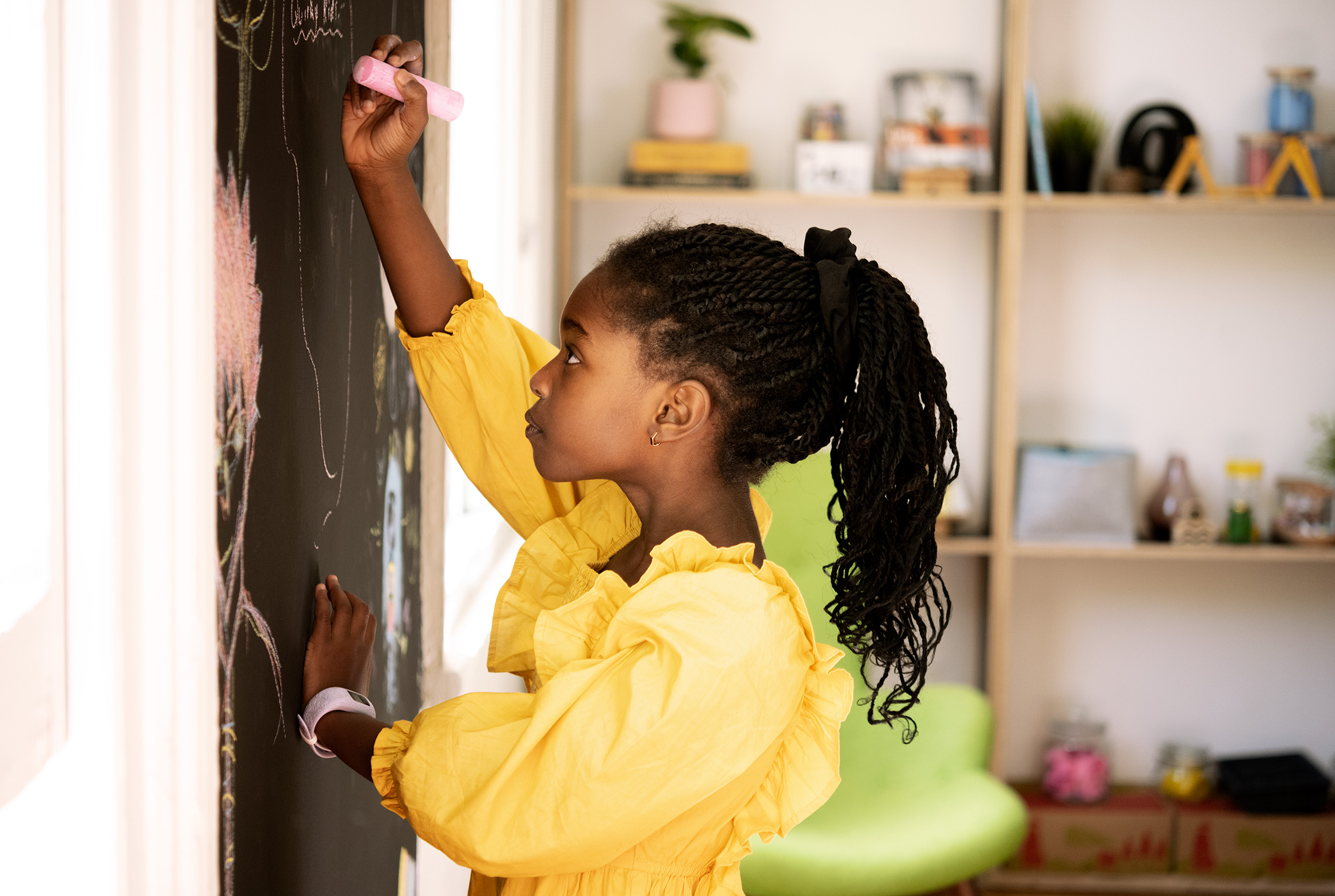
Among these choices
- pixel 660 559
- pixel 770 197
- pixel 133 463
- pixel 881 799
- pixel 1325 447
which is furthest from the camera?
pixel 1325 447

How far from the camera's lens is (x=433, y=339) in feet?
3.20

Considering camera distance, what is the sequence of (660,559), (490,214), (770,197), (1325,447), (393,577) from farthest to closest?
(1325,447) → (770,197) → (490,214) → (393,577) → (660,559)

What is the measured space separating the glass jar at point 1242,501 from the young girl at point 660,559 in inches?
80.9

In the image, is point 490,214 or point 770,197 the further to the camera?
point 770,197

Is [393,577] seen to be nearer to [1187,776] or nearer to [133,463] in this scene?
[133,463]

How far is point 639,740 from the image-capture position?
72cm

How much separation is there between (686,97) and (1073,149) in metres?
0.91

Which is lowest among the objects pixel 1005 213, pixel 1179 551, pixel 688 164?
pixel 1179 551

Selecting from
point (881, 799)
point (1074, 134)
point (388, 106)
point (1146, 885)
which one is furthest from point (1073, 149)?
point (388, 106)

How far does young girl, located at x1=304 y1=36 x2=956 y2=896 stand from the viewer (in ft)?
2.41

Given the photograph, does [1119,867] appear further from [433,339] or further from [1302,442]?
[433,339]

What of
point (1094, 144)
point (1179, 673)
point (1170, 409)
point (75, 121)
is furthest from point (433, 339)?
point (1179, 673)

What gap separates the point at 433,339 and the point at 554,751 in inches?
15.8

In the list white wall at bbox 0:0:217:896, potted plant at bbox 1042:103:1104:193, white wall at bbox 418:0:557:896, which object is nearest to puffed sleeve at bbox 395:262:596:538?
white wall at bbox 0:0:217:896
